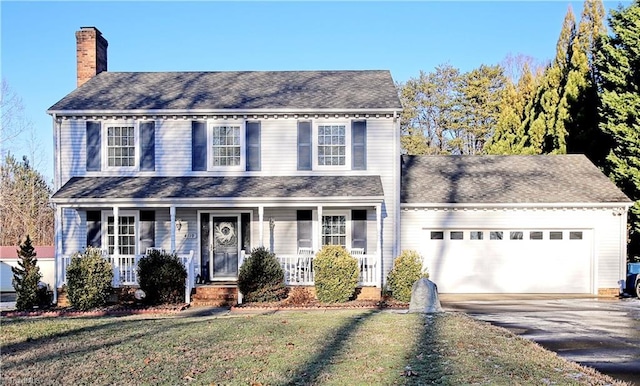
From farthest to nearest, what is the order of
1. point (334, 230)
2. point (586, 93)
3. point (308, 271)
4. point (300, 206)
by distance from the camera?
point (586, 93) < point (334, 230) < point (300, 206) < point (308, 271)

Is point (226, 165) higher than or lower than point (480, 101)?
lower

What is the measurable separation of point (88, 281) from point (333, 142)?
7889 mm

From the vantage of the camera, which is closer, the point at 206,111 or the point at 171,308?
the point at 171,308

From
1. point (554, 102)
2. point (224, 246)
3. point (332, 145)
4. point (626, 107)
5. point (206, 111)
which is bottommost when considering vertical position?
point (224, 246)

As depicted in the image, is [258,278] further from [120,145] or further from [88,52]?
[88,52]

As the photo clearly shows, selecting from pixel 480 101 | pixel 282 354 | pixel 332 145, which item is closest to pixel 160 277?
pixel 332 145

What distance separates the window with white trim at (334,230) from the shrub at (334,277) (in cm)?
194

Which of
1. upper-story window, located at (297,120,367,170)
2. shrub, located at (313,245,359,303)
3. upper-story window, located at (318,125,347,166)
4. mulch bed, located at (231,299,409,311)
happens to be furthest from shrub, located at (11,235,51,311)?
upper-story window, located at (318,125,347,166)

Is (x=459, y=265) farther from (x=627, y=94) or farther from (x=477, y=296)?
(x=627, y=94)

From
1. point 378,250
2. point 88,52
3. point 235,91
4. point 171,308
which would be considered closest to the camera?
point 171,308

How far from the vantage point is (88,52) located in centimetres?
2111

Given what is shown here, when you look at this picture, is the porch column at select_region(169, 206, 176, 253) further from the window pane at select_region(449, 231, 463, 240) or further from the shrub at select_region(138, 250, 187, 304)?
the window pane at select_region(449, 231, 463, 240)

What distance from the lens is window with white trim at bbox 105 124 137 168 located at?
60.1ft

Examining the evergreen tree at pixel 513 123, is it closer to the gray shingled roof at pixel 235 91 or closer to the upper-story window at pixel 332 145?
the gray shingled roof at pixel 235 91
